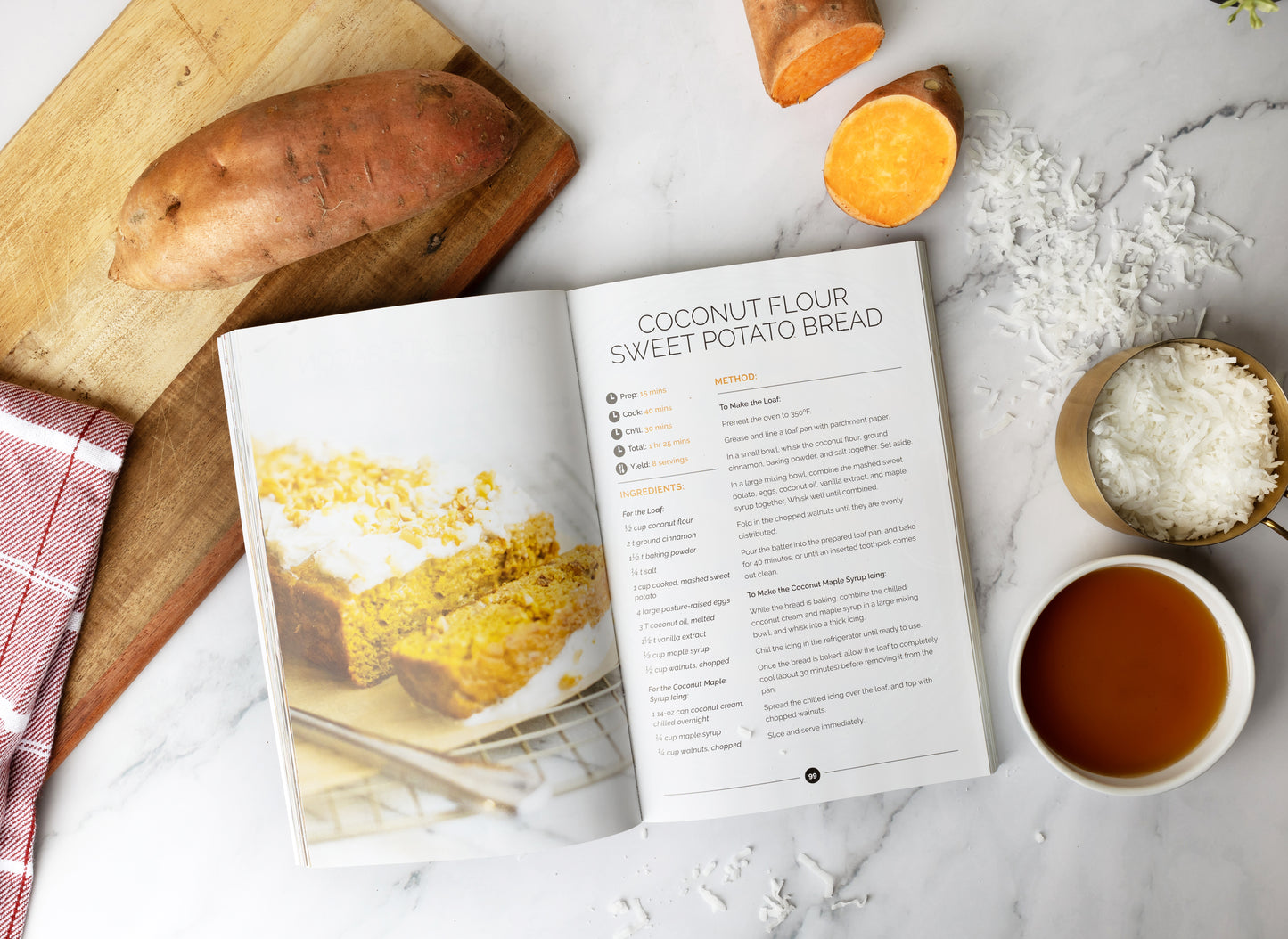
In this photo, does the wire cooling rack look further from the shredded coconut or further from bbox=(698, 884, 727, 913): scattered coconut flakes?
the shredded coconut

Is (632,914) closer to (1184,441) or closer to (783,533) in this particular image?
(783,533)

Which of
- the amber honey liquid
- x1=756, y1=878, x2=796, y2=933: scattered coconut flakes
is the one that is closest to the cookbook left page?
x1=756, y1=878, x2=796, y2=933: scattered coconut flakes

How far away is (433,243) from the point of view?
0.77 meters

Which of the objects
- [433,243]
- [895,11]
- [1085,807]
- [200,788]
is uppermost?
[895,11]

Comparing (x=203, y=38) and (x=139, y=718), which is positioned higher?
(x=203, y=38)

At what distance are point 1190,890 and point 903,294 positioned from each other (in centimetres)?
73

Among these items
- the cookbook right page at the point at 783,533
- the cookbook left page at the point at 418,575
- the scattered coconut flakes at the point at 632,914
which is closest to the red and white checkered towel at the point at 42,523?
the cookbook left page at the point at 418,575

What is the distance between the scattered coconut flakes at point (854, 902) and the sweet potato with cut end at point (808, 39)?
0.87 meters

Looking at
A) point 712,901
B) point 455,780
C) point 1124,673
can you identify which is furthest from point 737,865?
point 1124,673

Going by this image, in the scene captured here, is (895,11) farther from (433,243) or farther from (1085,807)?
(1085,807)

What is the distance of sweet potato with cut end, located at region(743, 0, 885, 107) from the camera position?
713mm

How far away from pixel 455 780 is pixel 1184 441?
79 cm

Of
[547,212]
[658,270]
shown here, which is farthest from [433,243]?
[658,270]

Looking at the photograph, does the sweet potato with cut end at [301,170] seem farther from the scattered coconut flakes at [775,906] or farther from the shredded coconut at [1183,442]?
the scattered coconut flakes at [775,906]
